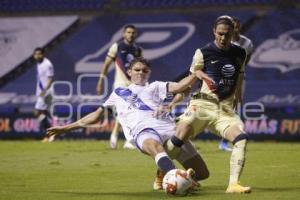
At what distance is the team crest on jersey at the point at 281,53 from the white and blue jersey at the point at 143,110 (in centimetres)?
1597

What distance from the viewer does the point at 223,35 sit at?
11219mm

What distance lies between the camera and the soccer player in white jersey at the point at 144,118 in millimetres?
11055

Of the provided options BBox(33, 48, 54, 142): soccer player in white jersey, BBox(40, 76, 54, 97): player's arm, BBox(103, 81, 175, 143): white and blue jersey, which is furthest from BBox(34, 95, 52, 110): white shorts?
BBox(103, 81, 175, 143): white and blue jersey

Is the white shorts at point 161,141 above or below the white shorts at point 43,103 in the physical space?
above

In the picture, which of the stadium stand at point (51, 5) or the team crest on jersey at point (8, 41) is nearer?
the stadium stand at point (51, 5)

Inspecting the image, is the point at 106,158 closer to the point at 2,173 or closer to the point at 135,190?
the point at 2,173

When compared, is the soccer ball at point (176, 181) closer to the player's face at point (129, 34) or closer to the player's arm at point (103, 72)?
the player's arm at point (103, 72)

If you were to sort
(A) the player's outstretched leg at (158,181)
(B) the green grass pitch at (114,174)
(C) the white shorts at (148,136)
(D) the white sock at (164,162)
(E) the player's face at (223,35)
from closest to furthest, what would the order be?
(D) the white sock at (164,162), (B) the green grass pitch at (114,174), (C) the white shorts at (148,136), (E) the player's face at (223,35), (A) the player's outstretched leg at (158,181)

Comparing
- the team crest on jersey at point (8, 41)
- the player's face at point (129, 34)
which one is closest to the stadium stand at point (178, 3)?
the team crest on jersey at point (8, 41)

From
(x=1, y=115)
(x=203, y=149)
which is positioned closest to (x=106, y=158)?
(x=203, y=149)

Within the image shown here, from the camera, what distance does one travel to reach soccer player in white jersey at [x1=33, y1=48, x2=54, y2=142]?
83.4 ft

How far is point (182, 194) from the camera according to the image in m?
10.5

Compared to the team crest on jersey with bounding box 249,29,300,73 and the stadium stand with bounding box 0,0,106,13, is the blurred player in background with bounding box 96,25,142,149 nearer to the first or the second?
the team crest on jersey with bounding box 249,29,300,73

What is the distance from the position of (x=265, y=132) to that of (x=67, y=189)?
13.1 metres
